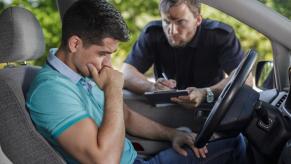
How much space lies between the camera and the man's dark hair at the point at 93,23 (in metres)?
2.02

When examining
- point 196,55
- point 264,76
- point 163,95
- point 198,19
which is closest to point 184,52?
point 196,55

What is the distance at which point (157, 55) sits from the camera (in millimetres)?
3182

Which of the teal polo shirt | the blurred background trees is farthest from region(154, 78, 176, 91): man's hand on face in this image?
the blurred background trees

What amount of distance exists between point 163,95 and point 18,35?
93 centimetres

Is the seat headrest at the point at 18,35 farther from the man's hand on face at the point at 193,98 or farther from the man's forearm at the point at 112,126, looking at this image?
the man's hand on face at the point at 193,98

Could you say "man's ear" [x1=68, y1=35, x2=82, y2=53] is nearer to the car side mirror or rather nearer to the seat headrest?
the seat headrest

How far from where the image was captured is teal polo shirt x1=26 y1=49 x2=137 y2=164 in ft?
6.20

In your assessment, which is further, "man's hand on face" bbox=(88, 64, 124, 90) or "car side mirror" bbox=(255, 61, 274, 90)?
"car side mirror" bbox=(255, 61, 274, 90)

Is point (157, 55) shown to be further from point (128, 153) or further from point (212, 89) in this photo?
point (128, 153)

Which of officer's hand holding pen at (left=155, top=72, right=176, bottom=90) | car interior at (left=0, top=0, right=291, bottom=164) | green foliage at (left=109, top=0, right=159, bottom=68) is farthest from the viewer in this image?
green foliage at (left=109, top=0, right=159, bottom=68)

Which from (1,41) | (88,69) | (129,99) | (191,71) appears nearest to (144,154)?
(129,99)

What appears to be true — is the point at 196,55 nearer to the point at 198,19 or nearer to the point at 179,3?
the point at 198,19

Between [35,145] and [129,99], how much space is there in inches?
43.8

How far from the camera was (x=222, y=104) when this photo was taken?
2008 millimetres
